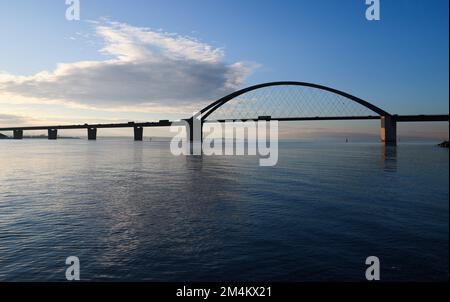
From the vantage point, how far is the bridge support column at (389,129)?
143 metres

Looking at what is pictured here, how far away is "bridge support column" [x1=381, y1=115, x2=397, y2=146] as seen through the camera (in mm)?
143250

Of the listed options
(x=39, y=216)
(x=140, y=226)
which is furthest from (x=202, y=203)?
(x=39, y=216)

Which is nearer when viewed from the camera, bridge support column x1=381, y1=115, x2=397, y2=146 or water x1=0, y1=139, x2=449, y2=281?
water x1=0, y1=139, x2=449, y2=281

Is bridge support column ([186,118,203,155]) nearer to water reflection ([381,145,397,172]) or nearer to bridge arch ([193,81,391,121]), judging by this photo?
bridge arch ([193,81,391,121])

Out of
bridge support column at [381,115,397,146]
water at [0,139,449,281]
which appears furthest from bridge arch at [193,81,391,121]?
water at [0,139,449,281]

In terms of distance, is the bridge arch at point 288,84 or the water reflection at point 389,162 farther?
the bridge arch at point 288,84

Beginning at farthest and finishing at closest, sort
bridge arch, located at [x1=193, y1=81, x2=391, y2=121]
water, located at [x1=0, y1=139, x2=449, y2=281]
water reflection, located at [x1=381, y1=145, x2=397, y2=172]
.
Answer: bridge arch, located at [x1=193, y1=81, x2=391, y2=121] → water reflection, located at [x1=381, y1=145, x2=397, y2=172] → water, located at [x1=0, y1=139, x2=449, y2=281]

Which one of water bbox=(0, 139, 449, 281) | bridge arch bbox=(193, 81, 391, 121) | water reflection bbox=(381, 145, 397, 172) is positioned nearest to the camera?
water bbox=(0, 139, 449, 281)

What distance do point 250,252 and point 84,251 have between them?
5.96 m

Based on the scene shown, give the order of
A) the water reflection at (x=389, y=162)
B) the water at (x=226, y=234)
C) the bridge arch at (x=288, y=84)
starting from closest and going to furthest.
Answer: the water at (x=226, y=234)
the water reflection at (x=389, y=162)
the bridge arch at (x=288, y=84)

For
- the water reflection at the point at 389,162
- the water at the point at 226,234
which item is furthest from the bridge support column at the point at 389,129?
the water at the point at 226,234

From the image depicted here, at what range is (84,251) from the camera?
1141 cm

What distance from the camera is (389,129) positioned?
147 metres

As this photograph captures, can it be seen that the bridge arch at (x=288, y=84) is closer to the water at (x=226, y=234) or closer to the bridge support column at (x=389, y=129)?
the bridge support column at (x=389, y=129)
